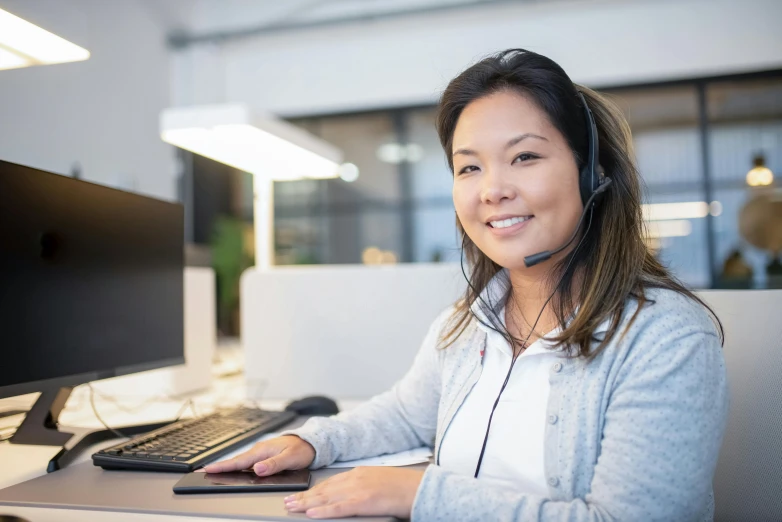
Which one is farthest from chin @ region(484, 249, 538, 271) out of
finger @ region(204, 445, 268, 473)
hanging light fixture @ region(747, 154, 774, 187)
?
hanging light fixture @ region(747, 154, 774, 187)

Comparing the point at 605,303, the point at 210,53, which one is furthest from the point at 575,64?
the point at 605,303

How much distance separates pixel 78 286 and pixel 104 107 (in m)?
3.54

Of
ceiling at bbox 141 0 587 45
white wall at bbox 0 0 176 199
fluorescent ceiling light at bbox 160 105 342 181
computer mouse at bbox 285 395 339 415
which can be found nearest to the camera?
computer mouse at bbox 285 395 339 415

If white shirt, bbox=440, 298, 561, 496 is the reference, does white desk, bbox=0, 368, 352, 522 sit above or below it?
below

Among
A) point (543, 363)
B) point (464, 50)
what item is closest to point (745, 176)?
point (464, 50)

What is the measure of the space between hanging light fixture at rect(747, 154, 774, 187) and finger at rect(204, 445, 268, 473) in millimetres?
4324

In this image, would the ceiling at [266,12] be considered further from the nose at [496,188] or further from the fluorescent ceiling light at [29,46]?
the nose at [496,188]

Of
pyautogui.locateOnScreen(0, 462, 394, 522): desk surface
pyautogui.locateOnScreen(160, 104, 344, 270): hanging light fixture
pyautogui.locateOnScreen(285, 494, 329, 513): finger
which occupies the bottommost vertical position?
pyautogui.locateOnScreen(0, 462, 394, 522): desk surface

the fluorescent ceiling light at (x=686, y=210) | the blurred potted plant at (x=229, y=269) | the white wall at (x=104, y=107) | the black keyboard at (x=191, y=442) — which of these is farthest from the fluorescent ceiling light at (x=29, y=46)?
the blurred potted plant at (x=229, y=269)

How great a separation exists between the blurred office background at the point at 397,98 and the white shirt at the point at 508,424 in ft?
8.67

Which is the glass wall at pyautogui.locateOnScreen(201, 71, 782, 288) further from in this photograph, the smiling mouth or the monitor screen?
the smiling mouth

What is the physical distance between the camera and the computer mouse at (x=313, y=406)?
125 centimetres

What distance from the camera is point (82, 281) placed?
1.02m

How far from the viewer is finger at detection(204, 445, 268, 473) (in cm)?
83
